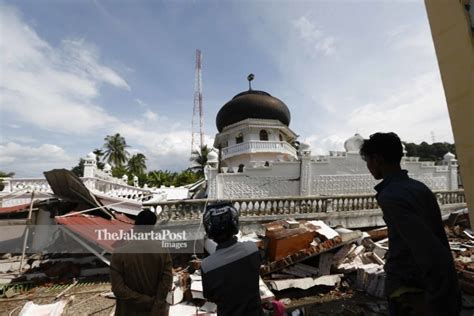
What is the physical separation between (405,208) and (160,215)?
7010 mm

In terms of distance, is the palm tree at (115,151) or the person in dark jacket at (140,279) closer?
the person in dark jacket at (140,279)

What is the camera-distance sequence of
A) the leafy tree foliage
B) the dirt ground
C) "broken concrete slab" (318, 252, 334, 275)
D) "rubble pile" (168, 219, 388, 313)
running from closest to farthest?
the dirt ground → "rubble pile" (168, 219, 388, 313) → "broken concrete slab" (318, 252, 334, 275) → the leafy tree foliage

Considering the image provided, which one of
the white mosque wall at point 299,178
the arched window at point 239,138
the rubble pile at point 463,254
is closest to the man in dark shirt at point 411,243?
the rubble pile at point 463,254

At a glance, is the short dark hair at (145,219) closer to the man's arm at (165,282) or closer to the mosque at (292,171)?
the man's arm at (165,282)

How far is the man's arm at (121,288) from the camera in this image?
7.79 feet

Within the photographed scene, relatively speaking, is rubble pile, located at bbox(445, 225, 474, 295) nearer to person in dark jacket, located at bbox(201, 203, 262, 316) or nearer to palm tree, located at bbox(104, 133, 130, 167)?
person in dark jacket, located at bbox(201, 203, 262, 316)

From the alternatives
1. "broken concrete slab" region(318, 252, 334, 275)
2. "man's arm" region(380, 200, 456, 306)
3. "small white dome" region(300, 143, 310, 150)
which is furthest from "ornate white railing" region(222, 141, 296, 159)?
"man's arm" region(380, 200, 456, 306)

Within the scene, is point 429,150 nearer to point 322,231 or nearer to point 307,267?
point 322,231

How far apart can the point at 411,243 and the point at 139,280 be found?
93.1 inches

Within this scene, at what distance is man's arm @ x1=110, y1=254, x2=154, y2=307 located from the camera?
93.5 inches

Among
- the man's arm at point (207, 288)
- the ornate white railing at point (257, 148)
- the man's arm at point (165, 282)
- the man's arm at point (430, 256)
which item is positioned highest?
the ornate white railing at point (257, 148)

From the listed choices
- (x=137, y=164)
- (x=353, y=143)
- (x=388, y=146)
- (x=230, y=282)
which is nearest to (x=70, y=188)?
(x=230, y=282)

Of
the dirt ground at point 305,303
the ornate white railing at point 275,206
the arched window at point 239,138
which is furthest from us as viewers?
the arched window at point 239,138

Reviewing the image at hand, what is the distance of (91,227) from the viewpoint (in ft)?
19.9
